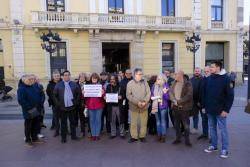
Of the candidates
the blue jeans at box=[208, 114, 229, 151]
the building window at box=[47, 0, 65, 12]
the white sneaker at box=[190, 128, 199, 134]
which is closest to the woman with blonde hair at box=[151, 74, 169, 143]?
the white sneaker at box=[190, 128, 199, 134]

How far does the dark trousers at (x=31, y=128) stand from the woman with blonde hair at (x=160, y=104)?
3182 millimetres

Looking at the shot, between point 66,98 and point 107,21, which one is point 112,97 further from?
point 107,21

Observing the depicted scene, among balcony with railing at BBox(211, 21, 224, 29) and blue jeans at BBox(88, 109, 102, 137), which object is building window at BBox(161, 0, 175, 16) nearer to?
balcony with railing at BBox(211, 21, 224, 29)

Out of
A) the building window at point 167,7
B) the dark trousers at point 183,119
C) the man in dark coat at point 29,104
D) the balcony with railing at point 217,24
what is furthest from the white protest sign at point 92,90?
the balcony with railing at point 217,24

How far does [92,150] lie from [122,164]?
1186mm

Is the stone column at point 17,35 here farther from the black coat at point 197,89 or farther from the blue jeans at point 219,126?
the blue jeans at point 219,126

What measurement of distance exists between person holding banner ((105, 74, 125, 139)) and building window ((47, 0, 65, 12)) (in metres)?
14.5

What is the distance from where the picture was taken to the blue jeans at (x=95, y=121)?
7234mm

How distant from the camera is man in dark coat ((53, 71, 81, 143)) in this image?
22.8 feet

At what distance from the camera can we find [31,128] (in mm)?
7090

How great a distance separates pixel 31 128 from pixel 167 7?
716 inches

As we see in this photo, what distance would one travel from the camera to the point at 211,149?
6.11 metres

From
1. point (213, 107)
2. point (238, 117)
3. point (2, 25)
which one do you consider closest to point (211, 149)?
point (213, 107)

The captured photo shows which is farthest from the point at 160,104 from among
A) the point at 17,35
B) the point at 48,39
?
the point at 17,35
